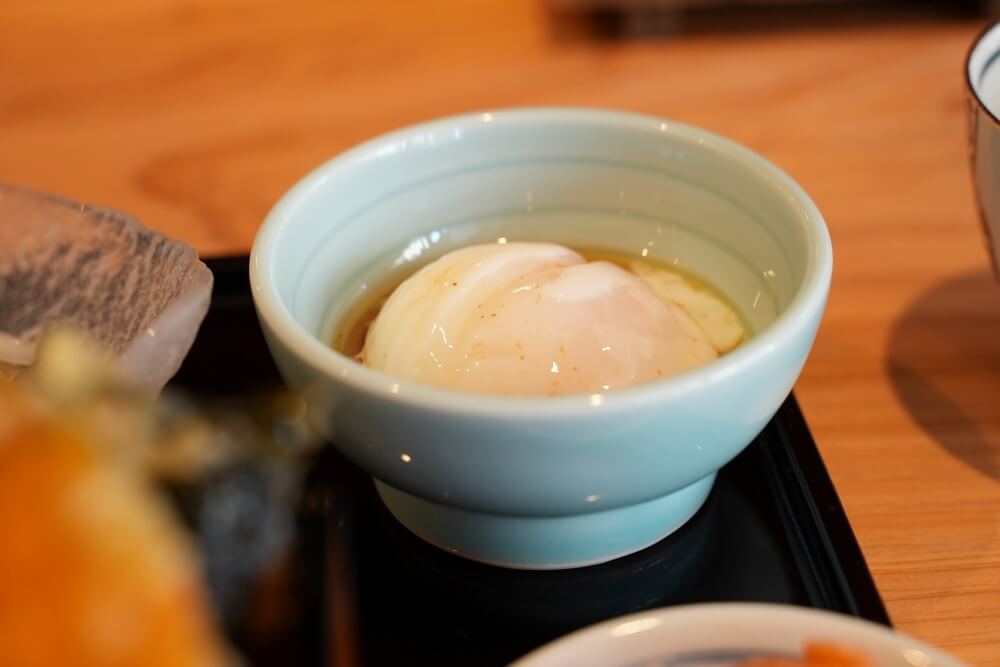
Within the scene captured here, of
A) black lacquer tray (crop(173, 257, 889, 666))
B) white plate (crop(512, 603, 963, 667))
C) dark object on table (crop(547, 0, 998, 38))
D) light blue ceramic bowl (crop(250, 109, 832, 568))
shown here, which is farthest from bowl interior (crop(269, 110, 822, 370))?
dark object on table (crop(547, 0, 998, 38))

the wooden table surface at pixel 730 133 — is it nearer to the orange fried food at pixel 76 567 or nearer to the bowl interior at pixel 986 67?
the bowl interior at pixel 986 67

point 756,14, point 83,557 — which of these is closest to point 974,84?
point 83,557

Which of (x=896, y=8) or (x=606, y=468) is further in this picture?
(x=896, y=8)

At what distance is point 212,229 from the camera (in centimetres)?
110

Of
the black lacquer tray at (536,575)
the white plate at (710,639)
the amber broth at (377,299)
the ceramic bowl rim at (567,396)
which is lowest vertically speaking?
the black lacquer tray at (536,575)

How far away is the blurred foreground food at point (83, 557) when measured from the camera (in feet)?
1.17

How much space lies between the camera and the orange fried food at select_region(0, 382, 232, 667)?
1.17 feet

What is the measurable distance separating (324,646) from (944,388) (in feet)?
1.81

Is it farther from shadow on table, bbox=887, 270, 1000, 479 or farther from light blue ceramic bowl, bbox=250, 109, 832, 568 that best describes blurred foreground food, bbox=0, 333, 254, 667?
shadow on table, bbox=887, 270, 1000, 479

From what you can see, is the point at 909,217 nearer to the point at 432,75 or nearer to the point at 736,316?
the point at 736,316

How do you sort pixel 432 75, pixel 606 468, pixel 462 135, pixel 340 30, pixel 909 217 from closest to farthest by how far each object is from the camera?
Answer: pixel 606 468
pixel 462 135
pixel 909 217
pixel 432 75
pixel 340 30

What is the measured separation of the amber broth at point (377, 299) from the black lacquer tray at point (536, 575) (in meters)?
0.08

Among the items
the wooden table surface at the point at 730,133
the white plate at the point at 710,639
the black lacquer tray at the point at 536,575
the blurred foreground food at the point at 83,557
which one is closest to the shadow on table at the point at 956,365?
the wooden table surface at the point at 730,133

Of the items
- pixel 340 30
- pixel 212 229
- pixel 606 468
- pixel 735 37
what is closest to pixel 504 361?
pixel 606 468
